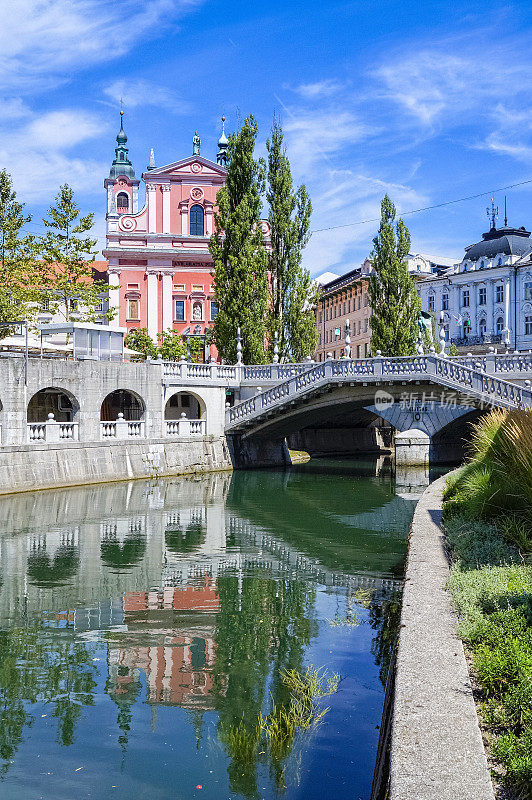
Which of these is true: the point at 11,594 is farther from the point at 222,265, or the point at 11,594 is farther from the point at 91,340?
the point at 222,265

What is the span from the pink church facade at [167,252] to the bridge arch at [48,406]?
71.7 ft

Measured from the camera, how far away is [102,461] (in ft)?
105

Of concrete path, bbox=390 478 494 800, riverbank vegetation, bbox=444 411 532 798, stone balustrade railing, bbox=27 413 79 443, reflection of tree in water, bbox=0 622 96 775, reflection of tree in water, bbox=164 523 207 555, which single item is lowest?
reflection of tree in water, bbox=0 622 96 775

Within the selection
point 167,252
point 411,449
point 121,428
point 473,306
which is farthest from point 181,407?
point 473,306

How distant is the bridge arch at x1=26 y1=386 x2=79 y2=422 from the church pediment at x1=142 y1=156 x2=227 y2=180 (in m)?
26.6

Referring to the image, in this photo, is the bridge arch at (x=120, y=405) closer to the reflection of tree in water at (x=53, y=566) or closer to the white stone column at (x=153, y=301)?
the white stone column at (x=153, y=301)

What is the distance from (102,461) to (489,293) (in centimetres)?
5324

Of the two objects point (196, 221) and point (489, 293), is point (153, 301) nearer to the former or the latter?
point (196, 221)

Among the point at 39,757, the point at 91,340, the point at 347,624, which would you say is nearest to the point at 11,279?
the point at 91,340

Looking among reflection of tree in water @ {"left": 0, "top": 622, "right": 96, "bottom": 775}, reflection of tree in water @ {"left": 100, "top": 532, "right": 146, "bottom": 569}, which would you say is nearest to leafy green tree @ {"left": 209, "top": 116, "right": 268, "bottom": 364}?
reflection of tree in water @ {"left": 100, "top": 532, "right": 146, "bottom": 569}

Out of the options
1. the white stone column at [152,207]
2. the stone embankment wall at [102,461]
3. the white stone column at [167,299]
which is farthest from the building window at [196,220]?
the stone embankment wall at [102,461]

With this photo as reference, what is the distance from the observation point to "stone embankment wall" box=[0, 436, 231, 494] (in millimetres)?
28391

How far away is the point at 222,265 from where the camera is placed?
42.0m

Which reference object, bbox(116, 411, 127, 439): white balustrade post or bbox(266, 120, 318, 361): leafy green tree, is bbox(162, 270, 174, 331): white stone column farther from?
bbox(116, 411, 127, 439): white balustrade post
